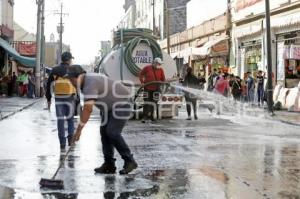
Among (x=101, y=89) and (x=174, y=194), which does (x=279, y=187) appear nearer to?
(x=174, y=194)

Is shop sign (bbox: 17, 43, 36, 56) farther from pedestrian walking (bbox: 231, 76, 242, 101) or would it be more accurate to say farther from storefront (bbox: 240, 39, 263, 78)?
pedestrian walking (bbox: 231, 76, 242, 101)

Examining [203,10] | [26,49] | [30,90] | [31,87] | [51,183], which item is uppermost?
[203,10]

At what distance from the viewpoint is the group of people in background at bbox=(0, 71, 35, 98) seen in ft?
126

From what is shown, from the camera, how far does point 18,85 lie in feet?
133

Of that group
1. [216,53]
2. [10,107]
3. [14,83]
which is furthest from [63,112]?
[14,83]

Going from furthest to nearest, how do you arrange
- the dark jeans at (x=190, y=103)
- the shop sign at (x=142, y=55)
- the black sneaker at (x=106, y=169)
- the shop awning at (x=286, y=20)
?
the shop awning at (x=286, y=20) → the shop sign at (x=142, y=55) → the dark jeans at (x=190, y=103) → the black sneaker at (x=106, y=169)

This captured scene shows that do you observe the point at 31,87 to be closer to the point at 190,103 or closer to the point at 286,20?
the point at 286,20

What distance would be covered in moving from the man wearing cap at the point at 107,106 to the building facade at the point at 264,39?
1736cm

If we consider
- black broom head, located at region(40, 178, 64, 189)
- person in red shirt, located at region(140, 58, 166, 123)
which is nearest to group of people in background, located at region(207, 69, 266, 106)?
person in red shirt, located at region(140, 58, 166, 123)

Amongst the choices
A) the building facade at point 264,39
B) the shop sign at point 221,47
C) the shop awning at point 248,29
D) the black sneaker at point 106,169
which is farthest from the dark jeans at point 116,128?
the shop sign at point 221,47

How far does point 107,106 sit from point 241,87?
19.3 m

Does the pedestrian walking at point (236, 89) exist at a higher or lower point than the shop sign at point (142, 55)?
lower

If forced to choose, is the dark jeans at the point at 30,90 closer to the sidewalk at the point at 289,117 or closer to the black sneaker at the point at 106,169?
the sidewalk at the point at 289,117

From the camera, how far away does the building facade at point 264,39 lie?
25.8 meters
